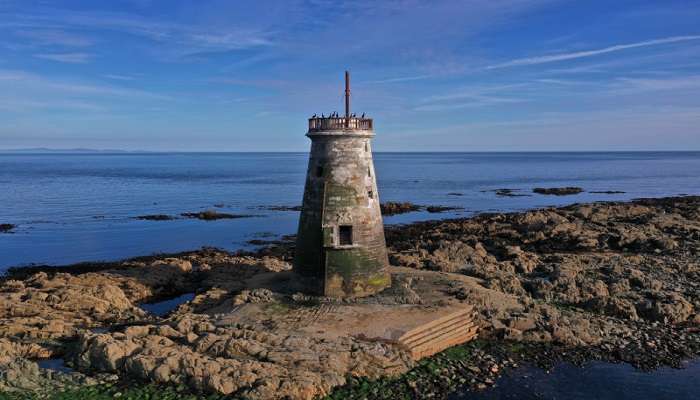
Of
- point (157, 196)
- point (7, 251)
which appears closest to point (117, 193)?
point (157, 196)

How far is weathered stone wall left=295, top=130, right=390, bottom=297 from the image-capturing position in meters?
21.8

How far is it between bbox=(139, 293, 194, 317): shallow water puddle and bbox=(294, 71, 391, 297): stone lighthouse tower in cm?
786

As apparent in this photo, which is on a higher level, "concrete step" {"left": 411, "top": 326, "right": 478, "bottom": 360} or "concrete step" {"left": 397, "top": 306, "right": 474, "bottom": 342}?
"concrete step" {"left": 397, "top": 306, "right": 474, "bottom": 342}

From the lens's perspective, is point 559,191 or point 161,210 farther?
point 559,191

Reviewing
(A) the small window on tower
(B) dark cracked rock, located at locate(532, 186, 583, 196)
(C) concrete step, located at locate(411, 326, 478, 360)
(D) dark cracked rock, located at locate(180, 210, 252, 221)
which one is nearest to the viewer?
(C) concrete step, located at locate(411, 326, 478, 360)

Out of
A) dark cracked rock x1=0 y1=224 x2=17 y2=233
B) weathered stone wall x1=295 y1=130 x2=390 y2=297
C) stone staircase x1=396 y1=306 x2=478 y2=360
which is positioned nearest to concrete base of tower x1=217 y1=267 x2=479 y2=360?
stone staircase x1=396 y1=306 x2=478 y2=360

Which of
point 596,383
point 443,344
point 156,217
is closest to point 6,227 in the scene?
point 156,217

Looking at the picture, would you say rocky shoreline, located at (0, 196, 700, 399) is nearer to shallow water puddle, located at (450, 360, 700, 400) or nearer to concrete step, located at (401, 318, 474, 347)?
shallow water puddle, located at (450, 360, 700, 400)

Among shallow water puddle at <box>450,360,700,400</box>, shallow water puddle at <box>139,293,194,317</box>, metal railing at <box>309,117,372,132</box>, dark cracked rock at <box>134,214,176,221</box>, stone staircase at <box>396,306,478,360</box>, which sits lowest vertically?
shallow water puddle at <box>139,293,194,317</box>

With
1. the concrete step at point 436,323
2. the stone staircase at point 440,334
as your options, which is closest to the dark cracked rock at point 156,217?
the concrete step at point 436,323

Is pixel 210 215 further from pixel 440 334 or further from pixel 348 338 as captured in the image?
pixel 440 334

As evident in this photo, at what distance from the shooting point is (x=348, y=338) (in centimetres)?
1838

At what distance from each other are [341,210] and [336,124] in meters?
3.45

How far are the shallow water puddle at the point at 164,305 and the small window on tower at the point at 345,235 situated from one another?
9101 millimetres
